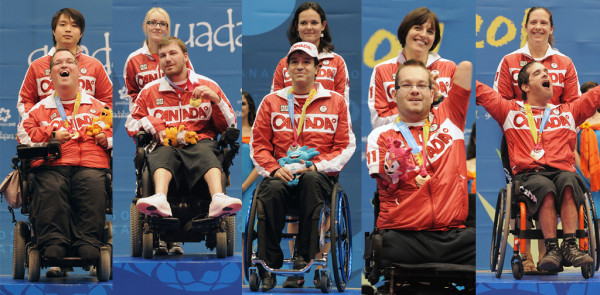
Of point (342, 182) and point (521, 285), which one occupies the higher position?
point (342, 182)

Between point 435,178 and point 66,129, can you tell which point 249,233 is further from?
point 66,129

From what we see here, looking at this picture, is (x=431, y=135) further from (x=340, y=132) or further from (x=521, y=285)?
(x=521, y=285)

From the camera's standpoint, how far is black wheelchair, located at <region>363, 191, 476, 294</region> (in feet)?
15.1

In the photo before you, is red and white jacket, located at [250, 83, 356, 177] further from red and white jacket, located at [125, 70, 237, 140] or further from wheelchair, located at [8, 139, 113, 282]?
wheelchair, located at [8, 139, 113, 282]

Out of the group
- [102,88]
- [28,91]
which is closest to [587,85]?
[102,88]

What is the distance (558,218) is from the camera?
5996mm

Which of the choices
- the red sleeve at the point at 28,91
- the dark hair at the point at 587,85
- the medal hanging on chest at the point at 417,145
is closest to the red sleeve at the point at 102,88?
the red sleeve at the point at 28,91

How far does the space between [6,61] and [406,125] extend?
3.23 meters

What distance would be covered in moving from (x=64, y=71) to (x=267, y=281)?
221cm

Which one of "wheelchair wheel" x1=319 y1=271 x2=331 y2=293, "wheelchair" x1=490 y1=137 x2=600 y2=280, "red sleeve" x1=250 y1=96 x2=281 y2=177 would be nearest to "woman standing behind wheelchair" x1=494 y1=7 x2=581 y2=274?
"wheelchair" x1=490 y1=137 x2=600 y2=280

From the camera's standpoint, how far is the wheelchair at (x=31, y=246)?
5.54 metres

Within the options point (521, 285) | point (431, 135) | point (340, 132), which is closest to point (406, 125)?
point (431, 135)

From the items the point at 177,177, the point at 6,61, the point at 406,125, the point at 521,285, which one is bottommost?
the point at 521,285

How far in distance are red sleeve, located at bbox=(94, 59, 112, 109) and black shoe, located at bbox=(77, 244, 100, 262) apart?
1.18m
